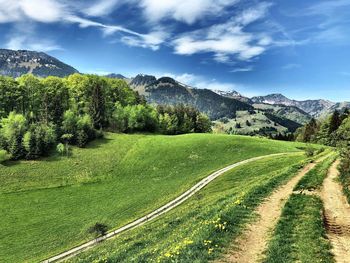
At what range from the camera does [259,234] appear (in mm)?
23094

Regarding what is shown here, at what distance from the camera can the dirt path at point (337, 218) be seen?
2059 cm

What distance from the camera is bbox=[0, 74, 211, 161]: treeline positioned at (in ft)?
336

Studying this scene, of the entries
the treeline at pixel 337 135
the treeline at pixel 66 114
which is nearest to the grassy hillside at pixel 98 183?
the treeline at pixel 66 114

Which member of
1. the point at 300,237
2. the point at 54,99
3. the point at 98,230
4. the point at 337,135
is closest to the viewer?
the point at 300,237

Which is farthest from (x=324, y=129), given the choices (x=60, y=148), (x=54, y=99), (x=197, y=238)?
(x=197, y=238)

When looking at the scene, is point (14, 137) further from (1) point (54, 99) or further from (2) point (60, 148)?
(1) point (54, 99)

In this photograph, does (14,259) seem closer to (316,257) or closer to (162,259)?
(162,259)

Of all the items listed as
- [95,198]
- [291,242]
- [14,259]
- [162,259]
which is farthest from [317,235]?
[95,198]

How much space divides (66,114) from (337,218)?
10312cm

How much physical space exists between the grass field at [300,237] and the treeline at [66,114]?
8604 cm

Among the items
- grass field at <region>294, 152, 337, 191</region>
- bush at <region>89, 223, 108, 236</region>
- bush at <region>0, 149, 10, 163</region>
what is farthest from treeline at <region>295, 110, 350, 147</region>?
bush at <region>0, 149, 10, 163</region>

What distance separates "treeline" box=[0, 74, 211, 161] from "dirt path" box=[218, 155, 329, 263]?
82.7m

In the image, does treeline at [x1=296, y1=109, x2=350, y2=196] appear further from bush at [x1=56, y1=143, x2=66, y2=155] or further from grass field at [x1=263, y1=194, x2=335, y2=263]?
bush at [x1=56, y1=143, x2=66, y2=155]

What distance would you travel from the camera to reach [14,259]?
5250 centimetres
